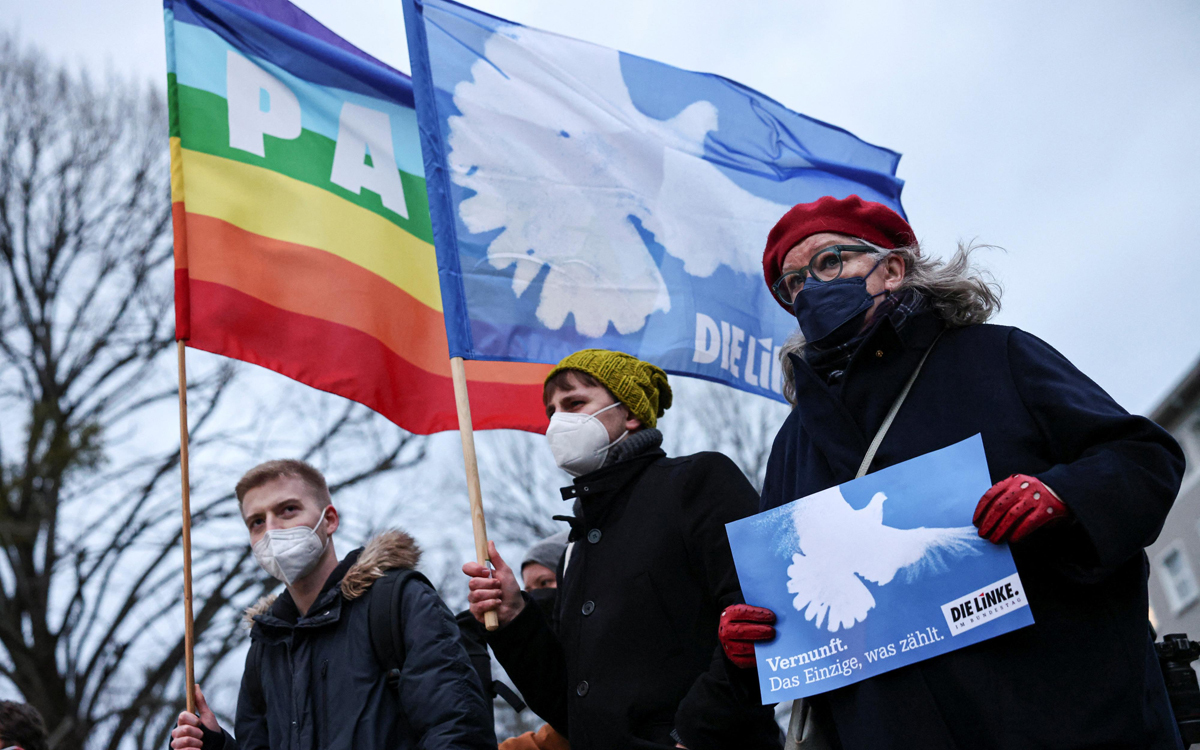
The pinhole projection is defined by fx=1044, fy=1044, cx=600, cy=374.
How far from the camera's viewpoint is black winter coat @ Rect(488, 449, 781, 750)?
3.02 metres

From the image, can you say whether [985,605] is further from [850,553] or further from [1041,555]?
[850,553]

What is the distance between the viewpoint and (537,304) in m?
4.56

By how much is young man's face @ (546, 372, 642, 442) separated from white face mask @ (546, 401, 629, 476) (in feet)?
0.13

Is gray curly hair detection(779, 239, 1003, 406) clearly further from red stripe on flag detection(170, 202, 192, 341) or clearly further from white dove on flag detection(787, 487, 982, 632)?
red stripe on flag detection(170, 202, 192, 341)

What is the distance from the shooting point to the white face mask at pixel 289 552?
3.81 m

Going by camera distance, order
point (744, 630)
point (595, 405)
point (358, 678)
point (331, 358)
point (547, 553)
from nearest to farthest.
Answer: point (744, 630), point (358, 678), point (595, 405), point (331, 358), point (547, 553)

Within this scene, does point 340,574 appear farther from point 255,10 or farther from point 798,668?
point 255,10

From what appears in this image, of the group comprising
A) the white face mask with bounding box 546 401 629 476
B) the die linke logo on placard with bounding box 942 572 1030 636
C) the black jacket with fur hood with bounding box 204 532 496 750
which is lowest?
the die linke logo on placard with bounding box 942 572 1030 636

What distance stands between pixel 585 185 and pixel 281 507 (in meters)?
2.14

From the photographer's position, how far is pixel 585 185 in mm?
5074

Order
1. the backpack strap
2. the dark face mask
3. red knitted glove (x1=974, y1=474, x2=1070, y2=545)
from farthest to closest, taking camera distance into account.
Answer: the backpack strap < the dark face mask < red knitted glove (x1=974, y1=474, x2=1070, y2=545)

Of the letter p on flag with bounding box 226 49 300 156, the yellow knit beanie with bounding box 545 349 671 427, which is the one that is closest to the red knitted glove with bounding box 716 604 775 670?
the yellow knit beanie with bounding box 545 349 671 427

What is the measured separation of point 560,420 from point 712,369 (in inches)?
57.5

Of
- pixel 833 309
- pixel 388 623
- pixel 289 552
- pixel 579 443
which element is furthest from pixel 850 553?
pixel 289 552
